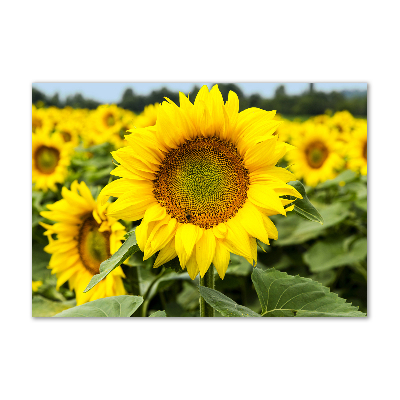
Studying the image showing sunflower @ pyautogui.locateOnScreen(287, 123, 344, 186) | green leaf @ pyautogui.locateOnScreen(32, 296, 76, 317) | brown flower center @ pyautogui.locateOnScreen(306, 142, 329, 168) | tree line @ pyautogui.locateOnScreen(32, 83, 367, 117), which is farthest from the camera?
brown flower center @ pyautogui.locateOnScreen(306, 142, 329, 168)

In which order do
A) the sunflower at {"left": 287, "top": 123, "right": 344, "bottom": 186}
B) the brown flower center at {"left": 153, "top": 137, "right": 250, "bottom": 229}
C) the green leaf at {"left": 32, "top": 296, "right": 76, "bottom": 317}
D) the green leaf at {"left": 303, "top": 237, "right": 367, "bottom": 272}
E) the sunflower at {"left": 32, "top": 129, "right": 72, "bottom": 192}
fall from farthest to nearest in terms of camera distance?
1. the sunflower at {"left": 287, "top": 123, "right": 344, "bottom": 186}
2. the sunflower at {"left": 32, "top": 129, "right": 72, "bottom": 192}
3. the green leaf at {"left": 303, "top": 237, "right": 367, "bottom": 272}
4. the green leaf at {"left": 32, "top": 296, "right": 76, "bottom": 317}
5. the brown flower center at {"left": 153, "top": 137, "right": 250, "bottom": 229}

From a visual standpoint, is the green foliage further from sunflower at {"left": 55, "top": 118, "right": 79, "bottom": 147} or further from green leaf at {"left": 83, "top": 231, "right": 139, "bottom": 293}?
sunflower at {"left": 55, "top": 118, "right": 79, "bottom": 147}

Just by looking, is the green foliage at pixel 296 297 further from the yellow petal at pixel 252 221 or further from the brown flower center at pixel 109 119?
the brown flower center at pixel 109 119

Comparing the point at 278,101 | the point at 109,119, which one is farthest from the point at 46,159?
the point at 278,101

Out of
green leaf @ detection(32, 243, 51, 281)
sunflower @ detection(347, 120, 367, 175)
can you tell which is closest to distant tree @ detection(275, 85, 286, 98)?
sunflower @ detection(347, 120, 367, 175)

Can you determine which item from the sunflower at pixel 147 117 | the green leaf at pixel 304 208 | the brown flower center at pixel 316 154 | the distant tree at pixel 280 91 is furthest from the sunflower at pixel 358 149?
the green leaf at pixel 304 208
